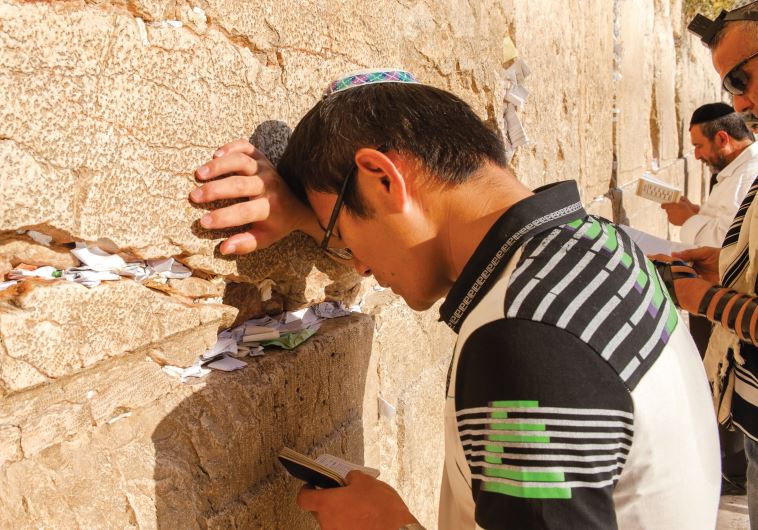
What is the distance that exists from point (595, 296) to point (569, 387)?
0.51 ft

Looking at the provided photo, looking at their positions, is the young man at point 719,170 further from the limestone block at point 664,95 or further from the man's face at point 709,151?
the limestone block at point 664,95

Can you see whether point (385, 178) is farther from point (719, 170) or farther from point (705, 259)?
point (719, 170)

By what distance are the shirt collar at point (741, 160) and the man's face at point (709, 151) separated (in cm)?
28

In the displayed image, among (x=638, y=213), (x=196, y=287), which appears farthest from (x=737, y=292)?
(x=638, y=213)

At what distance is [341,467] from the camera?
4.60ft

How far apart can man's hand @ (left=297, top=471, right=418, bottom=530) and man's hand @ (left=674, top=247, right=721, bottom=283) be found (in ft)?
6.53

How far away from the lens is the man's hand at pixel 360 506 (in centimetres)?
126

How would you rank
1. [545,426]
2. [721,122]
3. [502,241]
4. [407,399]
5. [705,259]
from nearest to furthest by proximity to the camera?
1. [545,426]
2. [502,241]
3. [407,399]
4. [705,259]
5. [721,122]

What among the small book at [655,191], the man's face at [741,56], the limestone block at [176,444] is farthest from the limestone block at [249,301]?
the small book at [655,191]

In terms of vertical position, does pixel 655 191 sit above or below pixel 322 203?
below

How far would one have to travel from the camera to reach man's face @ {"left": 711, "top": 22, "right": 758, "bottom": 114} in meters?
2.24

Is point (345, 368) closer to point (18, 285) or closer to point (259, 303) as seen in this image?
point (259, 303)

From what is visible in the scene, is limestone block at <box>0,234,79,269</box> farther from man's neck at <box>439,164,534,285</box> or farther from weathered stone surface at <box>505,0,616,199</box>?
weathered stone surface at <box>505,0,616,199</box>

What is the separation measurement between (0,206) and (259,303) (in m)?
0.71
